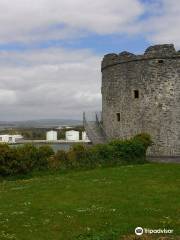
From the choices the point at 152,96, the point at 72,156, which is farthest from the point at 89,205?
the point at 152,96

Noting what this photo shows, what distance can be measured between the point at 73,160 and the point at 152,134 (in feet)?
29.7

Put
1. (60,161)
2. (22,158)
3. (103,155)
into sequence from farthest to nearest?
(103,155) < (60,161) < (22,158)

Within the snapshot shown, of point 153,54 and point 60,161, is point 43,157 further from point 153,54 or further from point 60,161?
point 153,54

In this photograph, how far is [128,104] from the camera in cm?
3494

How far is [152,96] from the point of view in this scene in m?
33.8

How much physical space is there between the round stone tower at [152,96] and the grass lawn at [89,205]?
9755 millimetres

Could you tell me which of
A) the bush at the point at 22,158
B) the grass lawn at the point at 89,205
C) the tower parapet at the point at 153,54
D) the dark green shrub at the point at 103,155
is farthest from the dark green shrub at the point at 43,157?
the tower parapet at the point at 153,54

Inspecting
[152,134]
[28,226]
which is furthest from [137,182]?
[152,134]

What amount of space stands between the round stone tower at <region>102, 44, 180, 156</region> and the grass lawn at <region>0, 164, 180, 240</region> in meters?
9.75

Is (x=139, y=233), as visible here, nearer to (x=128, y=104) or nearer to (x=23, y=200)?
(x=23, y=200)

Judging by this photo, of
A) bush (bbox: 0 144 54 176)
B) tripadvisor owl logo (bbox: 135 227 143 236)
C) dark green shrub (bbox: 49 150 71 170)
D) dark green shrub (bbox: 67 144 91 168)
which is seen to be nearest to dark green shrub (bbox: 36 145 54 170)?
bush (bbox: 0 144 54 176)

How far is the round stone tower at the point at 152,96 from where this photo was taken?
33.4 metres

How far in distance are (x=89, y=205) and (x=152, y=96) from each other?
19.1 metres

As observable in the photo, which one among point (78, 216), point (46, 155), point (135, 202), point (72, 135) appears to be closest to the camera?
point (78, 216)
